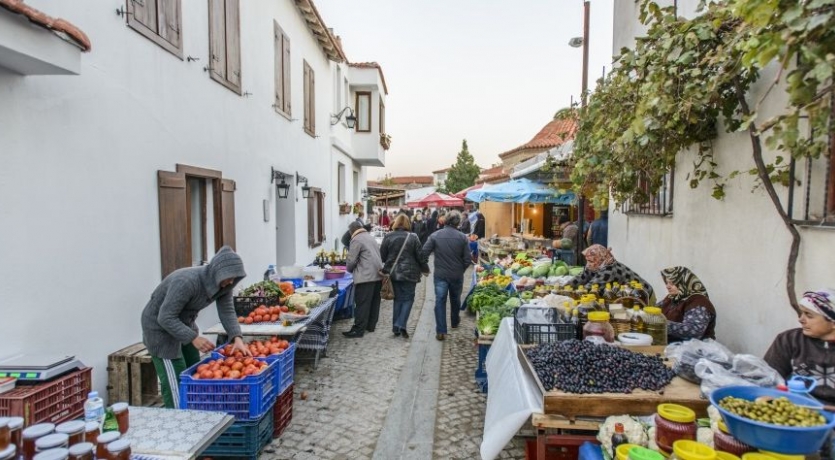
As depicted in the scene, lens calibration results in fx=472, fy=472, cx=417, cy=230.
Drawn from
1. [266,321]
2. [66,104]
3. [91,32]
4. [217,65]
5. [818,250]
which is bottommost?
[266,321]

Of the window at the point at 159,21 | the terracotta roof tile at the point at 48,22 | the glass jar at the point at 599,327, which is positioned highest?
the window at the point at 159,21

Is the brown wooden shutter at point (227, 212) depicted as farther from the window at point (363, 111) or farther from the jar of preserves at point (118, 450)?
the window at point (363, 111)

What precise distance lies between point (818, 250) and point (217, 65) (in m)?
7.26

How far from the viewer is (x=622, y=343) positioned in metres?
4.12

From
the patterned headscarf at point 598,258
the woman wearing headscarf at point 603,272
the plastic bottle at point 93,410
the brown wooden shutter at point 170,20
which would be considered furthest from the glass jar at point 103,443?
the patterned headscarf at point 598,258

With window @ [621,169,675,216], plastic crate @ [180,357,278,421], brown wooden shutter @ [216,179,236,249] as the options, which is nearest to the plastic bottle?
plastic crate @ [180,357,278,421]

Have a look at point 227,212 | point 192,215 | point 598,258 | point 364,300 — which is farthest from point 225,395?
point 598,258

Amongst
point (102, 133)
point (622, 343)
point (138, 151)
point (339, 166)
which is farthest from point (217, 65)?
point (339, 166)

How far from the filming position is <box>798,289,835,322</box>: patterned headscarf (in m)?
2.93

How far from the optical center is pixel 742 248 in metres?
4.46

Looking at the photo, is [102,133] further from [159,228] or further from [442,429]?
[442,429]

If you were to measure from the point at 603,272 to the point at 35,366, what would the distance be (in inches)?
228

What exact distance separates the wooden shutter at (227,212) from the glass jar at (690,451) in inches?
250

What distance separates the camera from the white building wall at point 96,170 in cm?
357
